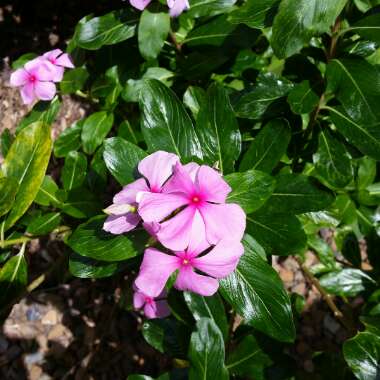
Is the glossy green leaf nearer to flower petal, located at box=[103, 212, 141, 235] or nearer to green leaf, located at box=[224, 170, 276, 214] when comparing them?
green leaf, located at box=[224, 170, 276, 214]

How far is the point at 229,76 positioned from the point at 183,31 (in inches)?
10.2

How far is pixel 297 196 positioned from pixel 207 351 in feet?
1.54

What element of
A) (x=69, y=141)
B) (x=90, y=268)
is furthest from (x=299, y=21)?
(x=69, y=141)

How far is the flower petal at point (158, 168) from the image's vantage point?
3.50 ft

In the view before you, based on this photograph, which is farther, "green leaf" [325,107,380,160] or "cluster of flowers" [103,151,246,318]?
"green leaf" [325,107,380,160]

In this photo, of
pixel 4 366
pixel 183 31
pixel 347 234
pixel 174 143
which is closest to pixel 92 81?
pixel 183 31

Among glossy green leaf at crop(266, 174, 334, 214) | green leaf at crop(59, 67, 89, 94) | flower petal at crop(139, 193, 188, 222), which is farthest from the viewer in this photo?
green leaf at crop(59, 67, 89, 94)

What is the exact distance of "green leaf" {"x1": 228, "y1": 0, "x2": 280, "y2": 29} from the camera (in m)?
1.20

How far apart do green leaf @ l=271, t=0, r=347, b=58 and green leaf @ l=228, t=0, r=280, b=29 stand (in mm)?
117

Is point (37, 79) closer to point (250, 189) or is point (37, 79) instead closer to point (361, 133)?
point (250, 189)

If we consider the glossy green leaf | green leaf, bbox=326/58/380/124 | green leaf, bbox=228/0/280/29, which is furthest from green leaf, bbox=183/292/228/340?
green leaf, bbox=228/0/280/29

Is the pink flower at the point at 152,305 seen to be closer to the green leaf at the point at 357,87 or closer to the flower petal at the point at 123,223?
the flower petal at the point at 123,223

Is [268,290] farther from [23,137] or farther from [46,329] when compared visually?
[46,329]

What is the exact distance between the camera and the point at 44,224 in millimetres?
1505
